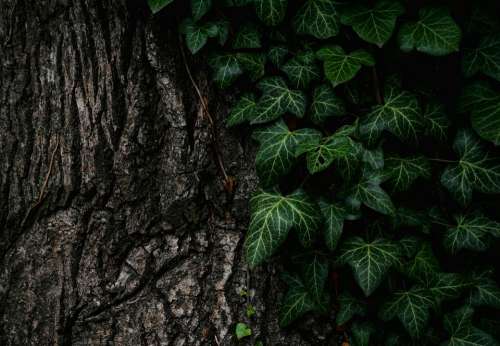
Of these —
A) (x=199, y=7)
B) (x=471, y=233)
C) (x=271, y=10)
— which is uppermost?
(x=199, y=7)

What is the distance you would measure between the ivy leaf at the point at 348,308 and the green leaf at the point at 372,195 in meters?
0.37

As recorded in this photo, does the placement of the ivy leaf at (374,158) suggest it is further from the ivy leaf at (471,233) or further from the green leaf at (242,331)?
the green leaf at (242,331)

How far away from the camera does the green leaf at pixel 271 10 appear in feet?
4.71

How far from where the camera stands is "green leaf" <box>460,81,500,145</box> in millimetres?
1471

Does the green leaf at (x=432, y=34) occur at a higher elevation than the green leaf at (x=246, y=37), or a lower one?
lower

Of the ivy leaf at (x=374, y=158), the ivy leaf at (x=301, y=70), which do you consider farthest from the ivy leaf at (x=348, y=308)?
the ivy leaf at (x=301, y=70)

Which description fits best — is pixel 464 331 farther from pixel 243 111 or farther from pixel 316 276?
pixel 243 111

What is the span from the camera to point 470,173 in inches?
59.0

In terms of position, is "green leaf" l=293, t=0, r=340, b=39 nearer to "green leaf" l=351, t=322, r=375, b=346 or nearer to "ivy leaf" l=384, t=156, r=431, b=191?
"ivy leaf" l=384, t=156, r=431, b=191

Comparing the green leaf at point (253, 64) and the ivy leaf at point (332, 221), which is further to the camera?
the green leaf at point (253, 64)

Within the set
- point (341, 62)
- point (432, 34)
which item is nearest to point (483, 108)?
point (432, 34)

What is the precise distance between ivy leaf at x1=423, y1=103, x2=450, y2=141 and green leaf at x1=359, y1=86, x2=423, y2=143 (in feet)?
0.32

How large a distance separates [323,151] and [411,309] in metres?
0.65

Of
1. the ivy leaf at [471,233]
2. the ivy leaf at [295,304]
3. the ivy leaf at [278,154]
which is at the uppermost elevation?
the ivy leaf at [278,154]
